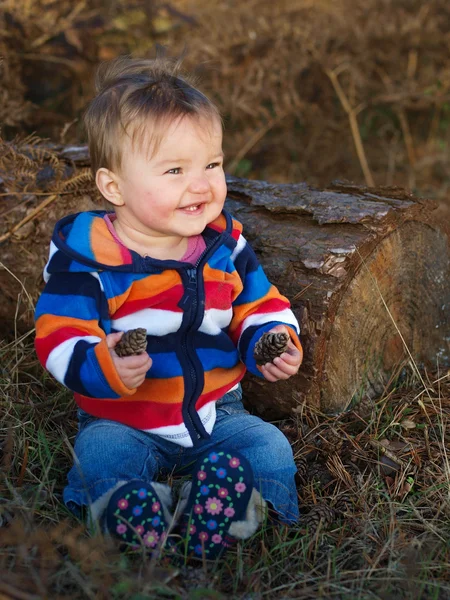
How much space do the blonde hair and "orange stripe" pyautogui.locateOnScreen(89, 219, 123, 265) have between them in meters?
0.22


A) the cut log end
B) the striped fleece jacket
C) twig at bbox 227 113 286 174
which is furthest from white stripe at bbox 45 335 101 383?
twig at bbox 227 113 286 174

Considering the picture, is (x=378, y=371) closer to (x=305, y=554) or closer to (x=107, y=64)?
(x=305, y=554)

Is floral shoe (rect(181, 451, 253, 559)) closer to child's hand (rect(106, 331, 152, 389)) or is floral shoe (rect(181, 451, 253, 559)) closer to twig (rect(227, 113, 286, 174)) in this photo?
child's hand (rect(106, 331, 152, 389))

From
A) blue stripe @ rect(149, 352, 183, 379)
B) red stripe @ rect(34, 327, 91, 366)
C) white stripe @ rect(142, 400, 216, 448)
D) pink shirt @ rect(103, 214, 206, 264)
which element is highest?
pink shirt @ rect(103, 214, 206, 264)

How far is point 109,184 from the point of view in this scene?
7.80ft

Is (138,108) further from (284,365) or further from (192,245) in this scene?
(284,365)

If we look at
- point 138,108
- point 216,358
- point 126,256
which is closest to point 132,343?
point 126,256

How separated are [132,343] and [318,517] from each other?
35.4 inches

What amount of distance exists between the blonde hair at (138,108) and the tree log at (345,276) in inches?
26.8

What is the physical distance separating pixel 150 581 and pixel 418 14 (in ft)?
16.6

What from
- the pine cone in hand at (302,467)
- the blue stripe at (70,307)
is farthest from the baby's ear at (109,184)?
the pine cone in hand at (302,467)

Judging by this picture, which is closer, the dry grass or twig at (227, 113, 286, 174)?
the dry grass

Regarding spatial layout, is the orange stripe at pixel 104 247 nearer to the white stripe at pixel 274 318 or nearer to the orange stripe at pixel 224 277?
the orange stripe at pixel 224 277

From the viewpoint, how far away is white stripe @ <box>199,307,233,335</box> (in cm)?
243
